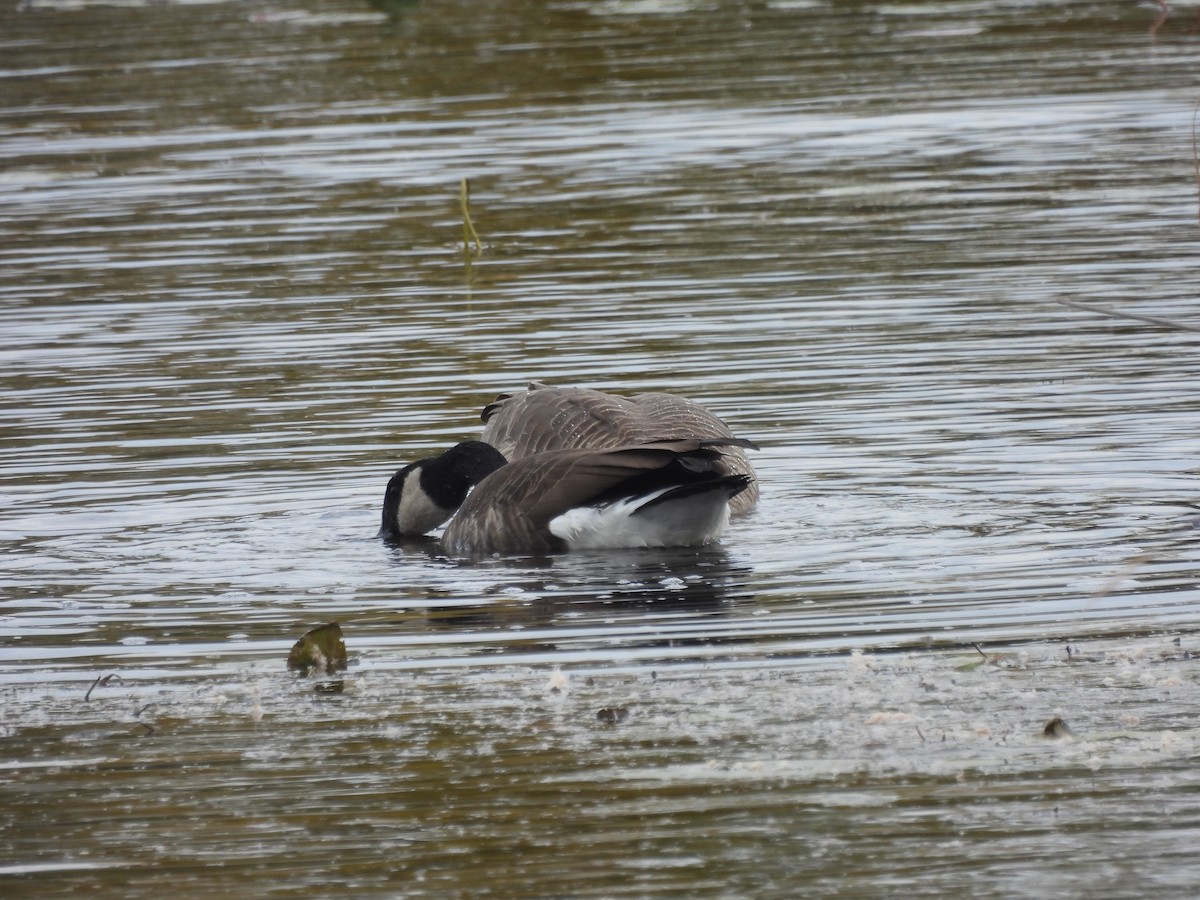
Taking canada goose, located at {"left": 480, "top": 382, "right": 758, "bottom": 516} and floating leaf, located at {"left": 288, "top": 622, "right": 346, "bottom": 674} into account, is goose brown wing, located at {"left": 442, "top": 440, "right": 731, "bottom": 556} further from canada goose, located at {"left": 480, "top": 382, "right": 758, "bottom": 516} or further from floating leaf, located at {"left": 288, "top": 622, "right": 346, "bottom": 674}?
floating leaf, located at {"left": 288, "top": 622, "right": 346, "bottom": 674}

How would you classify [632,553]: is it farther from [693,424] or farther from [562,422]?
[562,422]

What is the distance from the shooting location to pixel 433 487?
10234 millimetres

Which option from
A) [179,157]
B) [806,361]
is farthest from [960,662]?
[179,157]

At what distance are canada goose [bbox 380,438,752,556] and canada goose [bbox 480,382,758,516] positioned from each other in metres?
0.23

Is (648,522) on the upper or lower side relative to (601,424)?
lower

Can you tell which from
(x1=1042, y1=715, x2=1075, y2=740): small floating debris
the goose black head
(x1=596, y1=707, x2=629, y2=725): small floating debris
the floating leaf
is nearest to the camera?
(x1=1042, y1=715, x2=1075, y2=740): small floating debris

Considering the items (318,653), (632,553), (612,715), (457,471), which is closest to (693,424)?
Result: (632,553)

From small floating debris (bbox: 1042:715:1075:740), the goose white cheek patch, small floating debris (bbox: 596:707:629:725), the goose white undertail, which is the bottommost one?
the goose white cheek patch

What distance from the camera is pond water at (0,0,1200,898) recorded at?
5.95 metres

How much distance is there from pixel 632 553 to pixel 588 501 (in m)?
0.43

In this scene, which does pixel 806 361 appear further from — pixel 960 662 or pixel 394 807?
pixel 394 807

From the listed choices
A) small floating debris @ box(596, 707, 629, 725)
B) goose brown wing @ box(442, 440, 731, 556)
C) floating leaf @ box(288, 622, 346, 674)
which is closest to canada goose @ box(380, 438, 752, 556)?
goose brown wing @ box(442, 440, 731, 556)

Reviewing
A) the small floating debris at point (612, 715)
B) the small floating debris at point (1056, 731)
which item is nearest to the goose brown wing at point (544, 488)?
the small floating debris at point (612, 715)

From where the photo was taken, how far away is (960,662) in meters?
7.14
